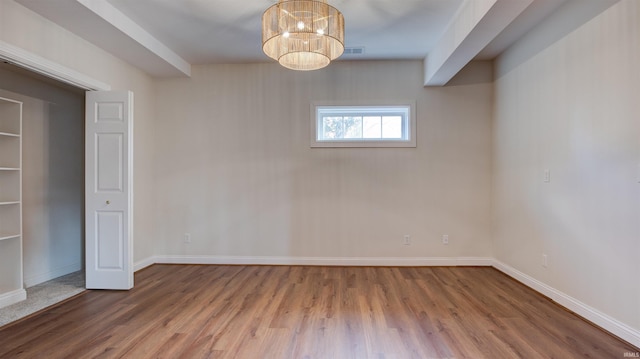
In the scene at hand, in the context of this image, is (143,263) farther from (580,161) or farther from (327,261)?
(580,161)

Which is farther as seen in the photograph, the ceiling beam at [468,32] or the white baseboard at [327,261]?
the white baseboard at [327,261]

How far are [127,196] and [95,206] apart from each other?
0.36 meters

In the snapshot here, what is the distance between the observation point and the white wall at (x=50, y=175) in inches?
134

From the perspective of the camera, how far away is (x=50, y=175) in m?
3.69

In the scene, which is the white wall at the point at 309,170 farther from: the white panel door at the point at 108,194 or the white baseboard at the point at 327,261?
the white panel door at the point at 108,194

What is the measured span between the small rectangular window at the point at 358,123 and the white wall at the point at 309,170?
0.14 metres

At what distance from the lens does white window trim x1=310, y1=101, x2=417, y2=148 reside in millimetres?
4039

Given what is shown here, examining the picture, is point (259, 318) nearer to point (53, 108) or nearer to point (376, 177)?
point (376, 177)

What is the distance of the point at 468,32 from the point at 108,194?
3.91m

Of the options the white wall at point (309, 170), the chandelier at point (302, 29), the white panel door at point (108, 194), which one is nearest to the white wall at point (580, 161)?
the white wall at point (309, 170)

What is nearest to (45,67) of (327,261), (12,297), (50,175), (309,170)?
(50,175)

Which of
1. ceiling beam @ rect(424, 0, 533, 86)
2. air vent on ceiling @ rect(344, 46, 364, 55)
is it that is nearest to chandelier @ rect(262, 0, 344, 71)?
ceiling beam @ rect(424, 0, 533, 86)

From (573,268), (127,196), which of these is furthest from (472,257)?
(127,196)

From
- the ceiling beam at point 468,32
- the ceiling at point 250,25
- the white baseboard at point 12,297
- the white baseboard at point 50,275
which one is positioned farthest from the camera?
the white baseboard at point 50,275
